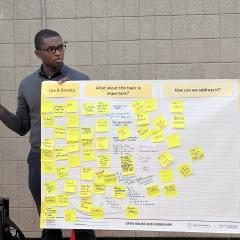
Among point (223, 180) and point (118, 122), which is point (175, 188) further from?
point (118, 122)

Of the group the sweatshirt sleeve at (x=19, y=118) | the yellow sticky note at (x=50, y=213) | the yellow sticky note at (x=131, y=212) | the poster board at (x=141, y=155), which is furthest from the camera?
the sweatshirt sleeve at (x=19, y=118)

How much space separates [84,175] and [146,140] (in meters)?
0.48

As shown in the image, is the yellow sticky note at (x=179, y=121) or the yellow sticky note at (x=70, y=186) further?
the yellow sticky note at (x=70, y=186)

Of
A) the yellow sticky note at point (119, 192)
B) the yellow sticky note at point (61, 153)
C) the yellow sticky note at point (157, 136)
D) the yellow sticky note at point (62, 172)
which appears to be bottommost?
the yellow sticky note at point (119, 192)

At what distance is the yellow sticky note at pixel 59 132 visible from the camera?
3.56m

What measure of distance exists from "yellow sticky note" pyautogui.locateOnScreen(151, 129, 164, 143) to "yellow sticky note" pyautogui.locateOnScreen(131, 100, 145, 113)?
0.54 feet

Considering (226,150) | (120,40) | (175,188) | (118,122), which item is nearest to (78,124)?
(118,122)

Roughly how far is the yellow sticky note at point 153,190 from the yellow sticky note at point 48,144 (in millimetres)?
698

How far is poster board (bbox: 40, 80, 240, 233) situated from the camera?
11.2 feet

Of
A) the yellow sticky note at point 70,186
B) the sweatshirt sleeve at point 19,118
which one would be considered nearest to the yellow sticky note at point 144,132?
the yellow sticky note at point 70,186

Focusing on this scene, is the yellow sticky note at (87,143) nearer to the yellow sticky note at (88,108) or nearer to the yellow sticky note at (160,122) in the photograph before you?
the yellow sticky note at (88,108)

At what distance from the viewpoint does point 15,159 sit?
546cm

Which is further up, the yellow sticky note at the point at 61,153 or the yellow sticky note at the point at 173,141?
the yellow sticky note at the point at 173,141

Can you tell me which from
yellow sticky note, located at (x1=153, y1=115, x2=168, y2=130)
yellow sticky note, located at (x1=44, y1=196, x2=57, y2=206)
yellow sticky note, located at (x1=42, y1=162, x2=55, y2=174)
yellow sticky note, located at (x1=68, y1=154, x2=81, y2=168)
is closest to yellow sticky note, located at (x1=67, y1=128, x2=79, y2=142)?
yellow sticky note, located at (x1=68, y1=154, x2=81, y2=168)
